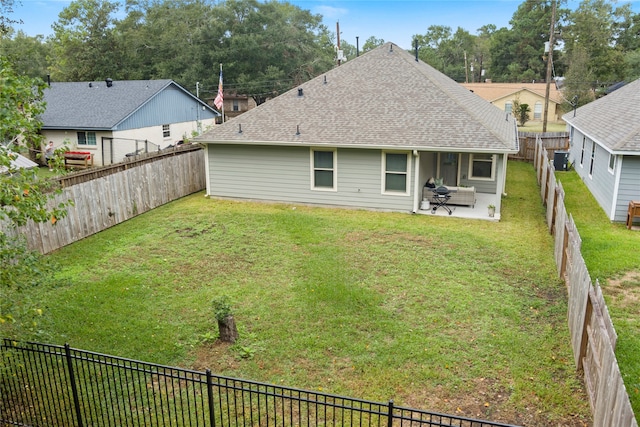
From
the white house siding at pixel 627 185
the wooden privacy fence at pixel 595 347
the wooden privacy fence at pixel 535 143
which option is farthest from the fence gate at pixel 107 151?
the wooden privacy fence at pixel 595 347

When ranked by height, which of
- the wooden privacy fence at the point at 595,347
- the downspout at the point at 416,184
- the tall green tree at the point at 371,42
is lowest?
the wooden privacy fence at the point at 595,347

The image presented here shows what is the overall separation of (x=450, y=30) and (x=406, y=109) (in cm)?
8836

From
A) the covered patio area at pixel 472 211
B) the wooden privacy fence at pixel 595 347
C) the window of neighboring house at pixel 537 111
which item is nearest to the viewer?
the wooden privacy fence at pixel 595 347

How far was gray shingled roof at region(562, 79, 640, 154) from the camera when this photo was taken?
14.4 metres

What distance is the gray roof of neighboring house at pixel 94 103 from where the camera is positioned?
26.6m

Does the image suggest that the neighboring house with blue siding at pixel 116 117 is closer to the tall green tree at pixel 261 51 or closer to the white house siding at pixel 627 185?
the tall green tree at pixel 261 51

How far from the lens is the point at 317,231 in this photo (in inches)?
552

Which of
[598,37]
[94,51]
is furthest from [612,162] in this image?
[598,37]

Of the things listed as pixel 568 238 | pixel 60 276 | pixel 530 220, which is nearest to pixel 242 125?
pixel 60 276

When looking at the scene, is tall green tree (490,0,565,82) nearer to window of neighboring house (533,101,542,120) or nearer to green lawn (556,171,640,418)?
window of neighboring house (533,101,542,120)

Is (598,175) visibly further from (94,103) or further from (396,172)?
(94,103)

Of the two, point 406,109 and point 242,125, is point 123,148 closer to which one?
point 242,125

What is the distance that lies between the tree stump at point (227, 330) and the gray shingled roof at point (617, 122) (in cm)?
1201

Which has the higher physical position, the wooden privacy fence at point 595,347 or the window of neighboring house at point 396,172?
the window of neighboring house at point 396,172
